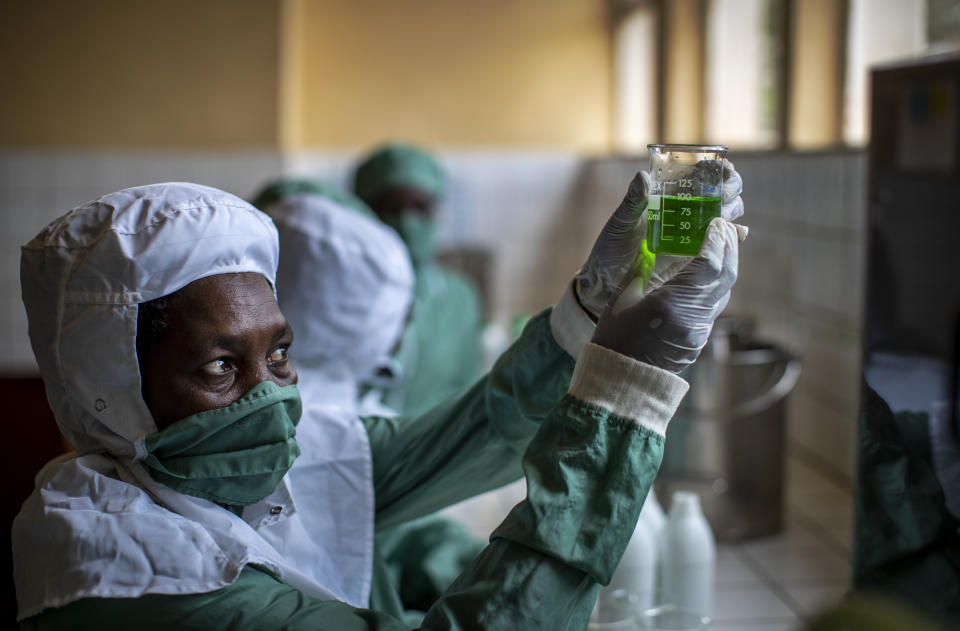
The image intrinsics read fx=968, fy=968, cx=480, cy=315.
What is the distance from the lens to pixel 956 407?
Answer: 1.21m

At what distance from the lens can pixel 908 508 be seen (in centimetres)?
118

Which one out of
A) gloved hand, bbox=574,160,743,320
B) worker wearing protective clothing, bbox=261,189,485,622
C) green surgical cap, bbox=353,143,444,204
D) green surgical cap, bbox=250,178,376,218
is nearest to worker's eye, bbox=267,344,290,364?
gloved hand, bbox=574,160,743,320

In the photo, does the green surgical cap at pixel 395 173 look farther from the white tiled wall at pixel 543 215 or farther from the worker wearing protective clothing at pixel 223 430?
the worker wearing protective clothing at pixel 223 430

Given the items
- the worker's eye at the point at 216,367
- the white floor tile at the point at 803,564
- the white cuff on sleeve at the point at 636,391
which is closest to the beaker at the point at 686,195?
the white cuff on sleeve at the point at 636,391

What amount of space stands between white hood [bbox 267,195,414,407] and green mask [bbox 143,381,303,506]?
0.72 m

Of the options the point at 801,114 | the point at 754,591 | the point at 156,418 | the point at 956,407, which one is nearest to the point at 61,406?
the point at 156,418

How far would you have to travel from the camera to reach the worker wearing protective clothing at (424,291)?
3.08 metres

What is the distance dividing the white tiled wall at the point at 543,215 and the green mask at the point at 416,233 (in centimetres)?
80

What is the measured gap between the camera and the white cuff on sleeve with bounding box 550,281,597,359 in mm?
1216

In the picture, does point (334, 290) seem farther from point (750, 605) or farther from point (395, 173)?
point (395, 173)

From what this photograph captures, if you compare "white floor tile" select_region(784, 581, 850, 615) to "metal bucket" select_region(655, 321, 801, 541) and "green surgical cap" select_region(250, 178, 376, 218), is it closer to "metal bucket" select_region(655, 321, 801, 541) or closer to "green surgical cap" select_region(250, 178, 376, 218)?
"metal bucket" select_region(655, 321, 801, 541)

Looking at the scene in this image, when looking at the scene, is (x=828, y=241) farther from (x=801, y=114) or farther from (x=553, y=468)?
(x=553, y=468)

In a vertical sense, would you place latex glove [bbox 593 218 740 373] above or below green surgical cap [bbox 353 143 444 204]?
below

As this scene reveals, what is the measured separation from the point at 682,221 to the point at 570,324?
25 centimetres
